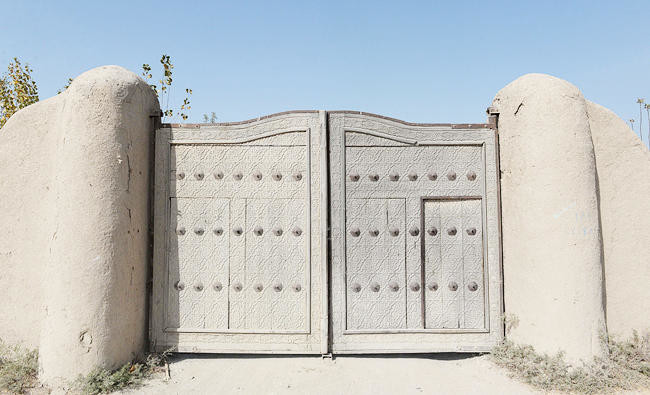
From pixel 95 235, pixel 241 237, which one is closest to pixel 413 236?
pixel 241 237

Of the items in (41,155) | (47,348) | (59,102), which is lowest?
(47,348)

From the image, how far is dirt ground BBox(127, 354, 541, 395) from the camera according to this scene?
2.80m

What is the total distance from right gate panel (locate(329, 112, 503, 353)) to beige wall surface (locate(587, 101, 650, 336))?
100 centimetres

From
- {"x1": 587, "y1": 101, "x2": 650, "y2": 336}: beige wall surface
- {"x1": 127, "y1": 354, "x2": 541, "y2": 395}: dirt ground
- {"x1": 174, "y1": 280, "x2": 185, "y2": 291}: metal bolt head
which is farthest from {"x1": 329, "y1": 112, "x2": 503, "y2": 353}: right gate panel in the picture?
{"x1": 174, "y1": 280, "x2": 185, "y2": 291}: metal bolt head

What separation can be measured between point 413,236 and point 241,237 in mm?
1675

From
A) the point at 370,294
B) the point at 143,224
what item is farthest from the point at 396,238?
the point at 143,224

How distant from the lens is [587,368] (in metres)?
2.88

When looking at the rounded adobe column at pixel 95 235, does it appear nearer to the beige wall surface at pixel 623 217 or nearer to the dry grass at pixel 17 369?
the dry grass at pixel 17 369

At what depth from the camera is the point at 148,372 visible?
2.99 meters

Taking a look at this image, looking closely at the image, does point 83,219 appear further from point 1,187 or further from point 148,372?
point 148,372

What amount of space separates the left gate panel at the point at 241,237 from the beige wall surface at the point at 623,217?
2.68 metres

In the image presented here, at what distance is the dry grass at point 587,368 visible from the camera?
2.77 meters

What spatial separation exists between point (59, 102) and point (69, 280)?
1.67 metres

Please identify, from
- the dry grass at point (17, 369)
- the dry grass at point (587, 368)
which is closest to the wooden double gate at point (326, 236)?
the dry grass at point (587, 368)
